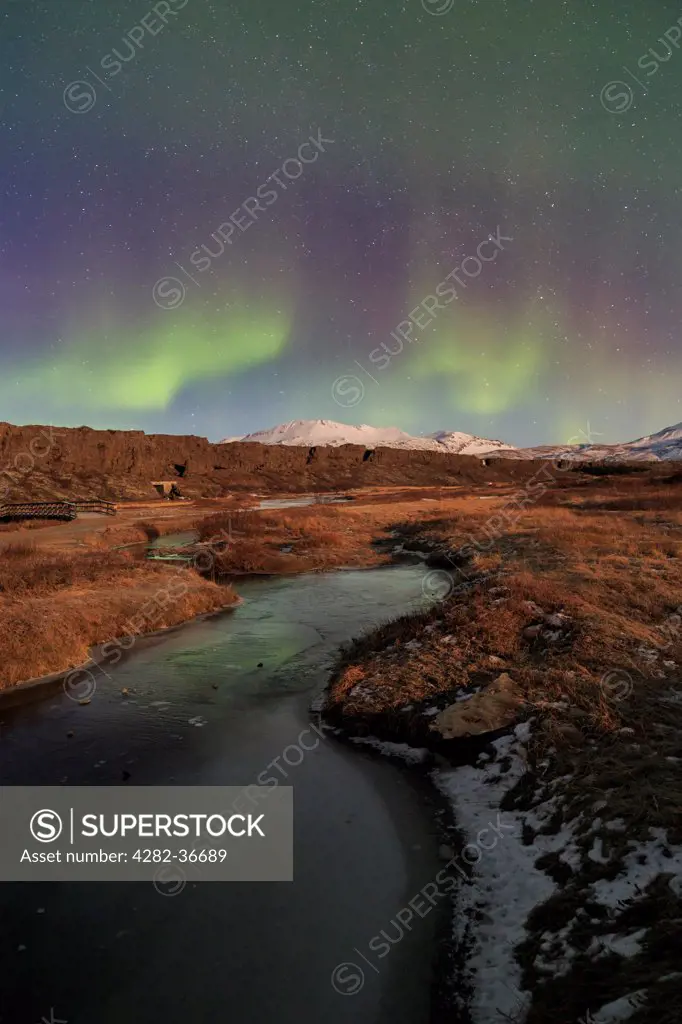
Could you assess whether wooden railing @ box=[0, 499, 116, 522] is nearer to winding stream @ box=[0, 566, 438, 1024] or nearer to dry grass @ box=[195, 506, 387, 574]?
dry grass @ box=[195, 506, 387, 574]

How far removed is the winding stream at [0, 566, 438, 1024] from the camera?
521 centimetres

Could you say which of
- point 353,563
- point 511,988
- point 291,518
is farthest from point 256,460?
point 511,988

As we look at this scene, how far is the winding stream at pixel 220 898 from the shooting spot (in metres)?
5.21

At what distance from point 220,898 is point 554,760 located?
485 centimetres

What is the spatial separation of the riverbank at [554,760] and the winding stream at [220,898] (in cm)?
81

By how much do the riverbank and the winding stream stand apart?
814 mm

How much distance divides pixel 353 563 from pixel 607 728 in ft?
75.8

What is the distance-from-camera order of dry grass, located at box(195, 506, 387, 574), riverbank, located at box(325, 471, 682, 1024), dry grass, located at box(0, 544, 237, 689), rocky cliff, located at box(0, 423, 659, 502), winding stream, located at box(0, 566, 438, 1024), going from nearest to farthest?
riverbank, located at box(325, 471, 682, 1024) → winding stream, located at box(0, 566, 438, 1024) → dry grass, located at box(0, 544, 237, 689) → dry grass, located at box(195, 506, 387, 574) → rocky cliff, located at box(0, 423, 659, 502)

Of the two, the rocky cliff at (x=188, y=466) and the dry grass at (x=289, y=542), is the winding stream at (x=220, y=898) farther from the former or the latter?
the rocky cliff at (x=188, y=466)

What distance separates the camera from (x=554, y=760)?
8031 millimetres

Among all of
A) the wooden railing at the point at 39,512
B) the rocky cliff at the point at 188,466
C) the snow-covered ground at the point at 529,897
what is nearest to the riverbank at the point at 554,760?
the snow-covered ground at the point at 529,897

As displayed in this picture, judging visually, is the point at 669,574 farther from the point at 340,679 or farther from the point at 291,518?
the point at 291,518

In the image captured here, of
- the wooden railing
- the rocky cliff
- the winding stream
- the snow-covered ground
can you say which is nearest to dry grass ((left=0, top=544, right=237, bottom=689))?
the winding stream

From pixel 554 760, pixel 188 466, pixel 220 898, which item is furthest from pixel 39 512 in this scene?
pixel 188 466
